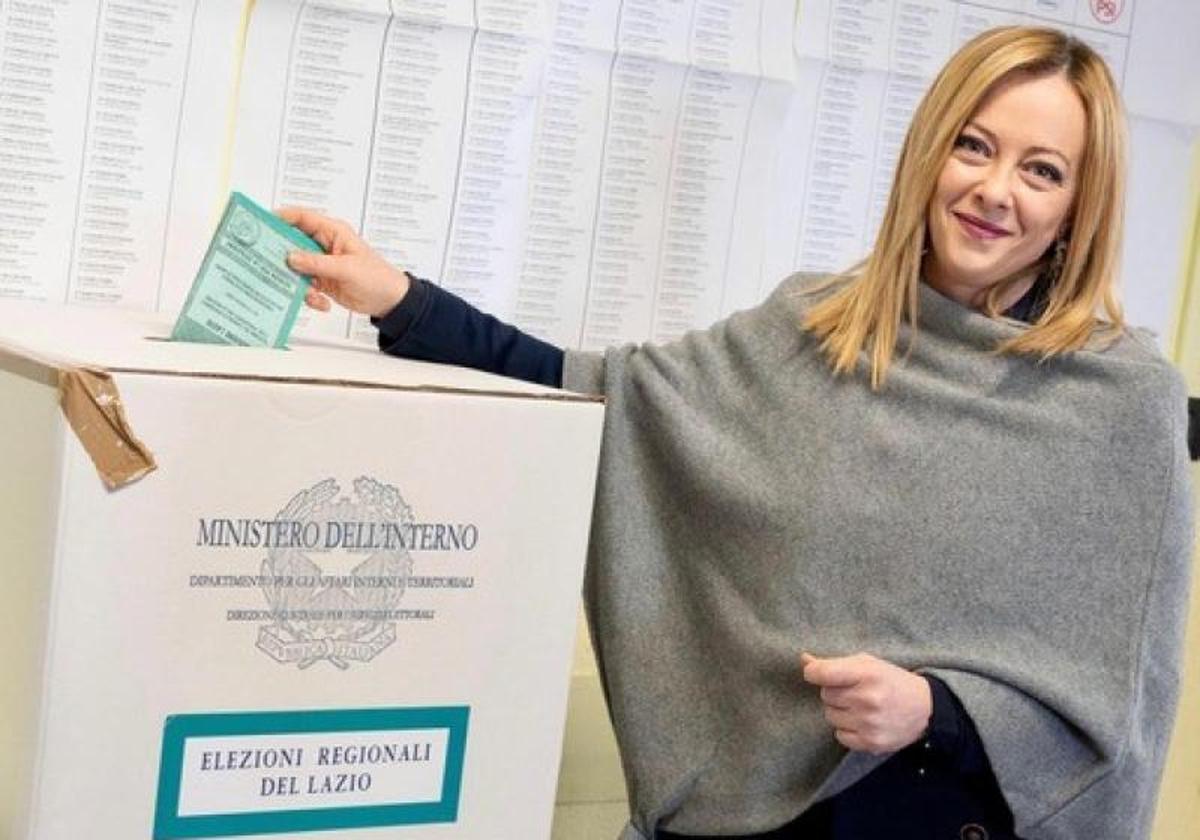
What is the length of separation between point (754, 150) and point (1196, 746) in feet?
3.47

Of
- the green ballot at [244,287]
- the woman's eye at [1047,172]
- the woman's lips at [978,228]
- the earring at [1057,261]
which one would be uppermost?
the woman's eye at [1047,172]

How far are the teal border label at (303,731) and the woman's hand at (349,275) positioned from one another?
0.37 metres

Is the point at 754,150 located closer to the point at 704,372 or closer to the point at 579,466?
the point at 704,372

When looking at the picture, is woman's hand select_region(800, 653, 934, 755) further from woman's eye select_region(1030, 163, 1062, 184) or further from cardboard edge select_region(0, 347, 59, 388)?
cardboard edge select_region(0, 347, 59, 388)

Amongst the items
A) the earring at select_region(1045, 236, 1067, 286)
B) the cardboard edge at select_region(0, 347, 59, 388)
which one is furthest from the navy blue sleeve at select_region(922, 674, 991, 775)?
the cardboard edge at select_region(0, 347, 59, 388)

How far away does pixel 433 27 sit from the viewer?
1528mm

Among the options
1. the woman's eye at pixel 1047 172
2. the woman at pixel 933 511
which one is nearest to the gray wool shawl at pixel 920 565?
the woman at pixel 933 511

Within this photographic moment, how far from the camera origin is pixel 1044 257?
4.68ft

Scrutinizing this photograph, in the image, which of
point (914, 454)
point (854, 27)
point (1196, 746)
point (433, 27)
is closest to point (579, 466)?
point (914, 454)

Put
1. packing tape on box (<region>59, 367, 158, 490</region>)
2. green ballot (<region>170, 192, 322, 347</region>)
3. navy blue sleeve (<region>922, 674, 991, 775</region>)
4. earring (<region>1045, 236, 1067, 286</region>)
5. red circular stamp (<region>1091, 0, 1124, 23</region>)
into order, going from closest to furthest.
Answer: packing tape on box (<region>59, 367, 158, 490</region>), green ballot (<region>170, 192, 322, 347</region>), navy blue sleeve (<region>922, 674, 991, 775</region>), earring (<region>1045, 236, 1067, 286</region>), red circular stamp (<region>1091, 0, 1124, 23</region>)

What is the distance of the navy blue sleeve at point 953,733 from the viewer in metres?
1.30

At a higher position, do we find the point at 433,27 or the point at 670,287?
the point at 433,27

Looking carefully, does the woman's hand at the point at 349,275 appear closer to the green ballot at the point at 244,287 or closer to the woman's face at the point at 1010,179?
the green ballot at the point at 244,287

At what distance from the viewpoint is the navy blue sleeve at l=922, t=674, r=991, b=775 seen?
4.27ft
